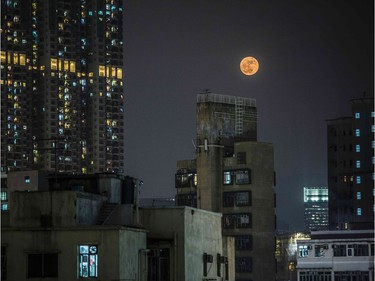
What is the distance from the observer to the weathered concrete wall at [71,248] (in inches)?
1389

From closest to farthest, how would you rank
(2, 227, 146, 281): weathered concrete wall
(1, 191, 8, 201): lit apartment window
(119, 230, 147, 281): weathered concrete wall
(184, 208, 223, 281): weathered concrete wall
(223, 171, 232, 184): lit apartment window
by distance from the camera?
(2, 227, 146, 281): weathered concrete wall
(119, 230, 147, 281): weathered concrete wall
(184, 208, 223, 281): weathered concrete wall
(223, 171, 232, 184): lit apartment window
(1, 191, 8, 201): lit apartment window

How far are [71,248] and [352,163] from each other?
146 metres

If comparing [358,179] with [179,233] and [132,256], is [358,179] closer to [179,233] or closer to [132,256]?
[179,233]

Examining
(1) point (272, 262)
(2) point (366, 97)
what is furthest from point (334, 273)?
(2) point (366, 97)

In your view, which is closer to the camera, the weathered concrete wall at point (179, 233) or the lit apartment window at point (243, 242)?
the weathered concrete wall at point (179, 233)

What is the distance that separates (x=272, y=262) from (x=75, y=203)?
235ft

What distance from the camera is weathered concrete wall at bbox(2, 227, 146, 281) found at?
3528 cm

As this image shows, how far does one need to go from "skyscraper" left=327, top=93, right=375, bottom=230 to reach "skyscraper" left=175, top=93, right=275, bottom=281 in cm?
6393

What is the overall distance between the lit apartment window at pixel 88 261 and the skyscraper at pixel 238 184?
6959 centimetres

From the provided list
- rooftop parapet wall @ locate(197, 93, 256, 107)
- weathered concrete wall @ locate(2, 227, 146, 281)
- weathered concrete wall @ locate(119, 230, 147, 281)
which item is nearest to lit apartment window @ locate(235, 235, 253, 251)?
rooftop parapet wall @ locate(197, 93, 256, 107)

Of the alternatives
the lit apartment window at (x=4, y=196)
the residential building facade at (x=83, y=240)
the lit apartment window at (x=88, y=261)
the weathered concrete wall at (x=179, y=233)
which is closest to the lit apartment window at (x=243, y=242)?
the lit apartment window at (x=4, y=196)

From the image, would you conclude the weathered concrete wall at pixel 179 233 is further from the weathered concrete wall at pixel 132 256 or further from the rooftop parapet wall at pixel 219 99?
the rooftop parapet wall at pixel 219 99

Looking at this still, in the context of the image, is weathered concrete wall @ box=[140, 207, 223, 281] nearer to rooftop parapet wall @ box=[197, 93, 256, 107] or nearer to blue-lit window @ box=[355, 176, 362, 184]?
rooftop parapet wall @ box=[197, 93, 256, 107]

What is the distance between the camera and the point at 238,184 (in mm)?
106062
